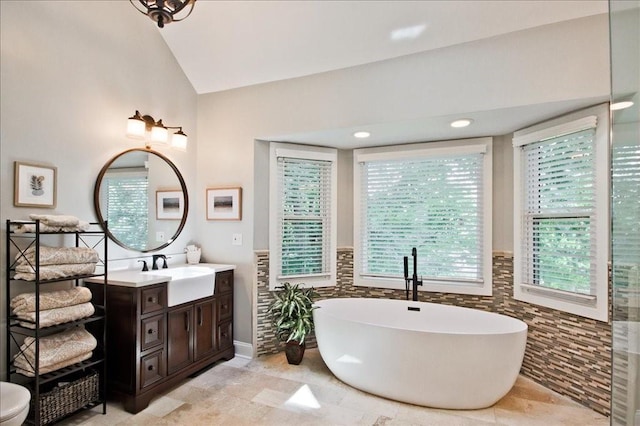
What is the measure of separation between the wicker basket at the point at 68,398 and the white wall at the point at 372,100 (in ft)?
4.47

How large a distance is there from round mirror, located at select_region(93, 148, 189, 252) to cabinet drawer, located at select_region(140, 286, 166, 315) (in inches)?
24.6

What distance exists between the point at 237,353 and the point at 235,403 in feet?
3.13

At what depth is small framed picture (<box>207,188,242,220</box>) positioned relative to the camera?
349cm

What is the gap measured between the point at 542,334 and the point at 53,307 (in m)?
3.77

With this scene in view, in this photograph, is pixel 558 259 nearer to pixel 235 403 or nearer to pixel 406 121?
pixel 406 121

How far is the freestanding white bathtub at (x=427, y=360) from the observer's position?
236cm

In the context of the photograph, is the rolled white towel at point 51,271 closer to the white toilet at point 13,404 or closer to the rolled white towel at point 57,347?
the rolled white towel at point 57,347

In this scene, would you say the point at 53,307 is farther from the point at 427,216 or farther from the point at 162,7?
the point at 427,216

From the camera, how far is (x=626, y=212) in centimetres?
115

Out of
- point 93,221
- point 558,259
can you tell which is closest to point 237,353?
point 93,221

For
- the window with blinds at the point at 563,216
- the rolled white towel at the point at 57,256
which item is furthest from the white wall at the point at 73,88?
the window with blinds at the point at 563,216

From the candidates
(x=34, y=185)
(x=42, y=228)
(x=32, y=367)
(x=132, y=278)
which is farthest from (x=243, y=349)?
(x=34, y=185)

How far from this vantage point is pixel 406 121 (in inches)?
113

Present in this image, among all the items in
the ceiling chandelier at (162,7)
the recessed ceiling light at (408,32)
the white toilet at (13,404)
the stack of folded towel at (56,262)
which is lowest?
the white toilet at (13,404)
